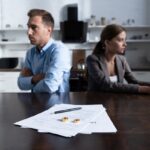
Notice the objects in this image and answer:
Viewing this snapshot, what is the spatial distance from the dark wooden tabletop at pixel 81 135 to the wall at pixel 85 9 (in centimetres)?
392

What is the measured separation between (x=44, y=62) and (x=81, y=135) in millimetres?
1275

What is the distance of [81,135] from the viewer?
1167mm

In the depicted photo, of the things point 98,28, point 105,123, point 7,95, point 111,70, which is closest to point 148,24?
point 98,28

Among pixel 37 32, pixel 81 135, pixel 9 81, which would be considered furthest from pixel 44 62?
pixel 9 81

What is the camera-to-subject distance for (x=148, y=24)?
18.5ft

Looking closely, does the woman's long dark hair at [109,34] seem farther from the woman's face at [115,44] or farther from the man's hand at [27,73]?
the man's hand at [27,73]

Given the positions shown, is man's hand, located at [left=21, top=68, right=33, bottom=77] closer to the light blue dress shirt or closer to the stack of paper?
the light blue dress shirt

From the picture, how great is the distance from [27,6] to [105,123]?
189 inches

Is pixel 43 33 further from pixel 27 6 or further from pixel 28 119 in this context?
pixel 27 6

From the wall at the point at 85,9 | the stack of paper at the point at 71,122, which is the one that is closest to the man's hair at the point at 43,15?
the stack of paper at the point at 71,122

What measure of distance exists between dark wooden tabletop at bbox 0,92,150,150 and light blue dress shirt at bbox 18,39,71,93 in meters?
0.17

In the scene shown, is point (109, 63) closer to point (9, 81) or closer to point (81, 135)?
point (81, 135)

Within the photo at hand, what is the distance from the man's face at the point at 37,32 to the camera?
95.5 inches

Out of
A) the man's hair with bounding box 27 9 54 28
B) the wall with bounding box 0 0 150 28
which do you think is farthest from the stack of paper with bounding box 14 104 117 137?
the wall with bounding box 0 0 150 28
